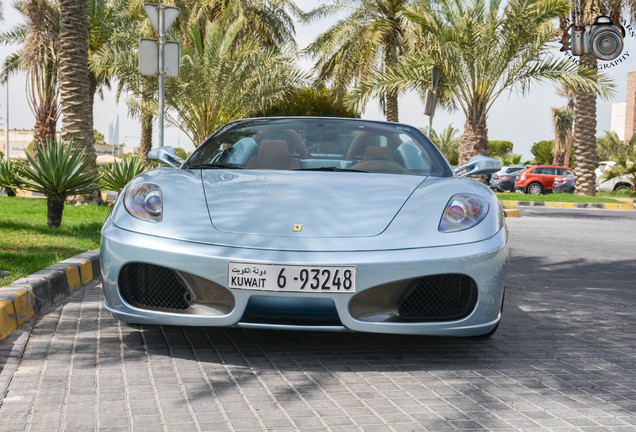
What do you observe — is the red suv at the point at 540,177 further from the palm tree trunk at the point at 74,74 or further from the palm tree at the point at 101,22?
the palm tree trunk at the point at 74,74

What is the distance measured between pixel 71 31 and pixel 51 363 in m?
10.9

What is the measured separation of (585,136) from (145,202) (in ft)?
77.8

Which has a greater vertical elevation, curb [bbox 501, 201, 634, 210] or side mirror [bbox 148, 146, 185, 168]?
side mirror [bbox 148, 146, 185, 168]

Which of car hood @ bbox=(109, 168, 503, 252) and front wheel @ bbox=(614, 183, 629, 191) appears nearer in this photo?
car hood @ bbox=(109, 168, 503, 252)

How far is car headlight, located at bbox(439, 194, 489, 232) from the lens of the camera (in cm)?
381

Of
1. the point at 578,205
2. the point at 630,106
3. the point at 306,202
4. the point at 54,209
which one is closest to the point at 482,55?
the point at 578,205

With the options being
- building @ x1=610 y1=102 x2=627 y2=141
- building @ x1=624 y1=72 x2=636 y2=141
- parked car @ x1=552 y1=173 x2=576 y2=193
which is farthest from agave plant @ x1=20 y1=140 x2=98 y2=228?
building @ x1=610 y1=102 x2=627 y2=141

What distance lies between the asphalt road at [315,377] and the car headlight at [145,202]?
2.33 feet

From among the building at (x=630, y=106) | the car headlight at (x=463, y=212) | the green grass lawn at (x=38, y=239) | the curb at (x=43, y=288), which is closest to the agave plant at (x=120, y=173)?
the green grass lawn at (x=38, y=239)

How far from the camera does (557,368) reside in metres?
3.81

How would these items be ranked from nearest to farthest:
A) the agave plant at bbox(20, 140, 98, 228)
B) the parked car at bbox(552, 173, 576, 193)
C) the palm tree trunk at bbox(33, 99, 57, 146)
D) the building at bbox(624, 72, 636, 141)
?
the agave plant at bbox(20, 140, 98, 228) < the palm tree trunk at bbox(33, 99, 57, 146) < the parked car at bbox(552, 173, 576, 193) < the building at bbox(624, 72, 636, 141)

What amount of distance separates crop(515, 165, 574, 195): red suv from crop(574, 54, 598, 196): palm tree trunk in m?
5.57

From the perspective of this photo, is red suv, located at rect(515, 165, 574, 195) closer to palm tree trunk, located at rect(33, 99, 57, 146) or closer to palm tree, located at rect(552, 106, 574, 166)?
palm tree trunk, located at rect(33, 99, 57, 146)

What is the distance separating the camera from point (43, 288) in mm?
5008
